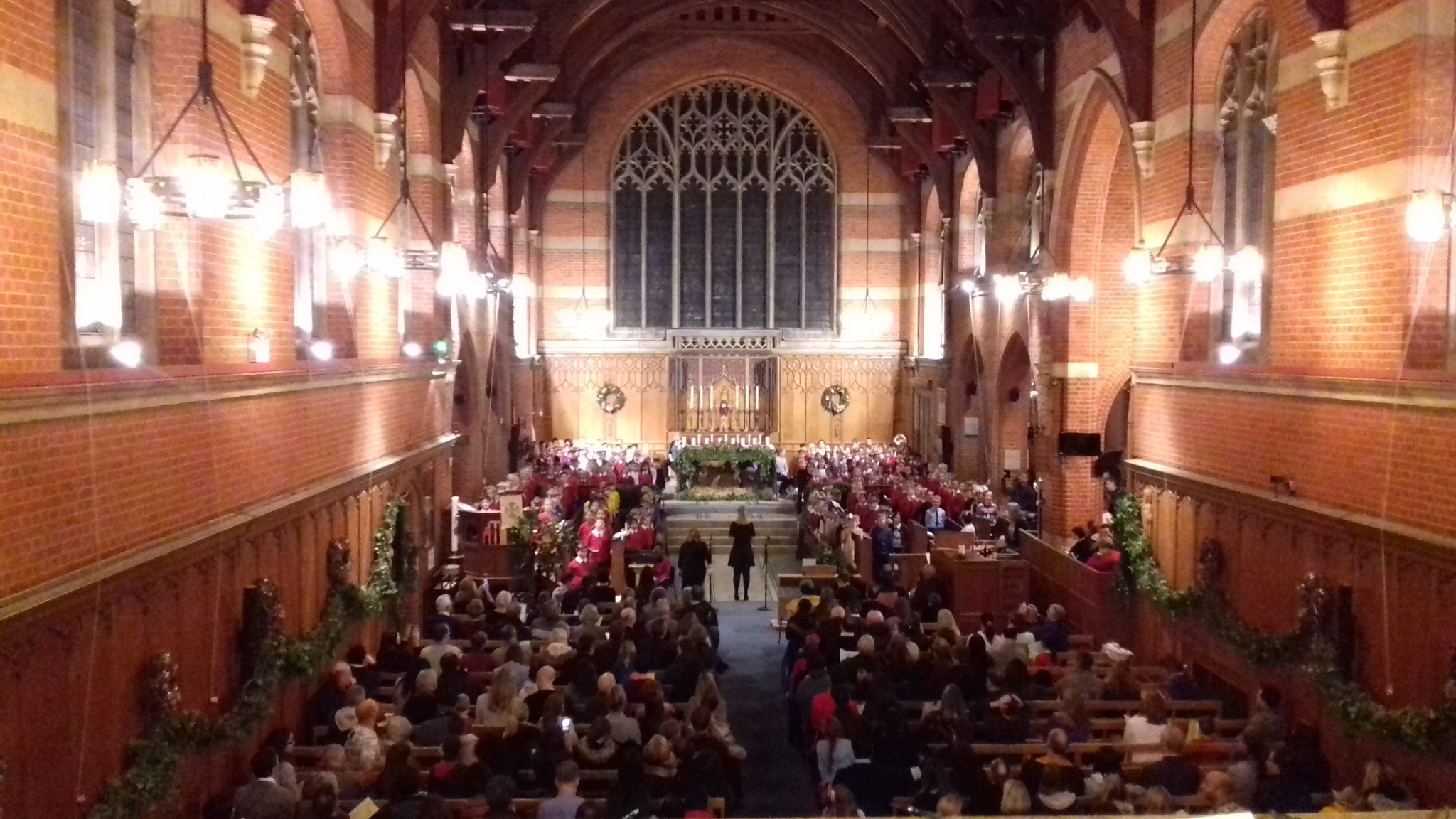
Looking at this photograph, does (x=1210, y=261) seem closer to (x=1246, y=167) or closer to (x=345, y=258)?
(x=1246, y=167)

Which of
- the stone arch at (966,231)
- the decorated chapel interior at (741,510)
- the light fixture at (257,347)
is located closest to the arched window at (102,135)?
the decorated chapel interior at (741,510)

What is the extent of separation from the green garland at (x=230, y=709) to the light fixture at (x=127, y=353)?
6.96 feet

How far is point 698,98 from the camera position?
3234 cm

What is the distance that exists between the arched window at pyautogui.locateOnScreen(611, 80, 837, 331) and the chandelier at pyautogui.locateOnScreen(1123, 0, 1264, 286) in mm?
18245

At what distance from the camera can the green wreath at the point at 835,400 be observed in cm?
3241

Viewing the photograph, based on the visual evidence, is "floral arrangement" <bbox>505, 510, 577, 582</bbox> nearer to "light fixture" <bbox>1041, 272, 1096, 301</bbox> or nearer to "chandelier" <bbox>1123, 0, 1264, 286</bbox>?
"light fixture" <bbox>1041, 272, 1096, 301</bbox>

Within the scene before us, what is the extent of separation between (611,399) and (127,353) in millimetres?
22814

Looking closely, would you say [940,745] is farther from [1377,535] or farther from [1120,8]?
[1120,8]

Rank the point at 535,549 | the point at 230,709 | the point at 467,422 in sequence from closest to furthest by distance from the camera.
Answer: the point at 230,709 → the point at 535,549 → the point at 467,422

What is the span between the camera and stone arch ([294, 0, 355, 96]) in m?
12.9

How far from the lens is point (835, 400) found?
32438 mm

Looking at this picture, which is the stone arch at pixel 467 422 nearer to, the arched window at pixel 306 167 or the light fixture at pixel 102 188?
the arched window at pixel 306 167

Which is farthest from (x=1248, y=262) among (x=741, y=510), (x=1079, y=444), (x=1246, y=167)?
(x=741, y=510)

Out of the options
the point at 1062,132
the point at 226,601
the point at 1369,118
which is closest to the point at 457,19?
the point at 1062,132
